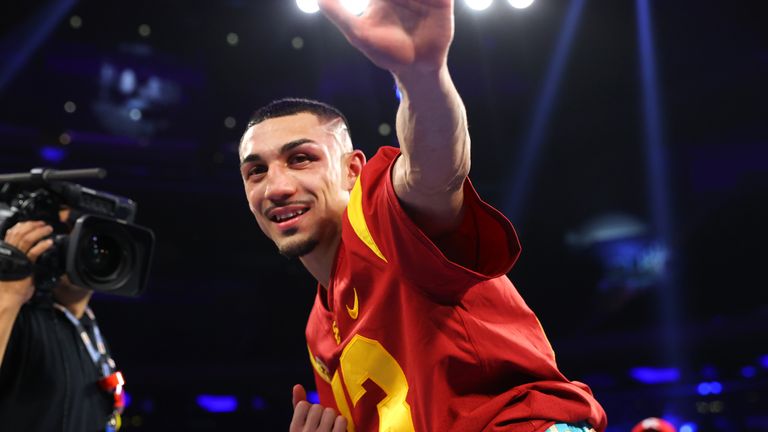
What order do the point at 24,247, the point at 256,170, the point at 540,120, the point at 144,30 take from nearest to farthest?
the point at 256,170, the point at 24,247, the point at 144,30, the point at 540,120

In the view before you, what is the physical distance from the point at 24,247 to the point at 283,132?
910 mm

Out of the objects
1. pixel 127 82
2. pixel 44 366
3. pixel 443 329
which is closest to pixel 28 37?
pixel 127 82

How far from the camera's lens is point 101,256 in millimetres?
2135

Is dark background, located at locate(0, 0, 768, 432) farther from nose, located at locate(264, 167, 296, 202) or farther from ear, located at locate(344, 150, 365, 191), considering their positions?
nose, located at locate(264, 167, 296, 202)

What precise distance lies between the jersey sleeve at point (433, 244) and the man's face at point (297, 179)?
254mm

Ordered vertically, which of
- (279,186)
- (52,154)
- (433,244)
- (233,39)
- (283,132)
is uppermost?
(233,39)

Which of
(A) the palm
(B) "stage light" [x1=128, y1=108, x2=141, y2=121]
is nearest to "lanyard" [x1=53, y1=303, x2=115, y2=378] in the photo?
(A) the palm

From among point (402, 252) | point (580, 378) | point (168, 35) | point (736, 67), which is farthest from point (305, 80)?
point (402, 252)

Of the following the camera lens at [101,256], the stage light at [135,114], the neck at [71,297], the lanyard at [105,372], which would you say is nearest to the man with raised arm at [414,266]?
the camera lens at [101,256]

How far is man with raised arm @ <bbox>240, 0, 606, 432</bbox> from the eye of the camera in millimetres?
1028

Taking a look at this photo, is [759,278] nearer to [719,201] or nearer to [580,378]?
[719,201]

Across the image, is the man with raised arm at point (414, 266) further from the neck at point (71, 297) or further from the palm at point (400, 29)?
the neck at point (71, 297)

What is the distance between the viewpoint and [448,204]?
1.13m

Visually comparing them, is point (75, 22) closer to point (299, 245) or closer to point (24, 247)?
point (24, 247)
